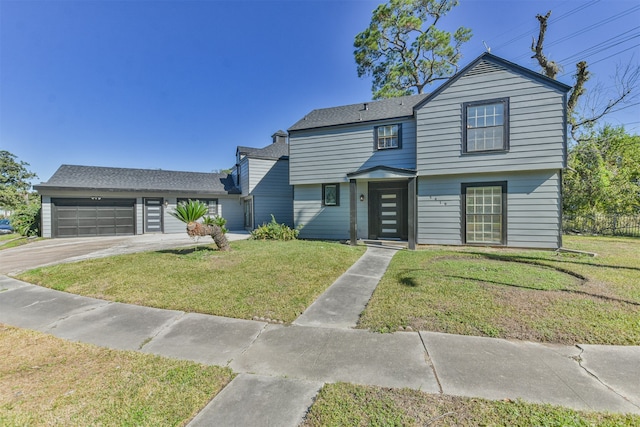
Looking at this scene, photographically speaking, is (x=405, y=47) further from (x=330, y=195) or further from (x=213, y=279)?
(x=213, y=279)

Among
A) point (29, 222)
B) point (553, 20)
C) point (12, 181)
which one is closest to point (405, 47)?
point (553, 20)

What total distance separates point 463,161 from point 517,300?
246 inches

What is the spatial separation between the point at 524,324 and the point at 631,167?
24178 mm

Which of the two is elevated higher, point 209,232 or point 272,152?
point 272,152

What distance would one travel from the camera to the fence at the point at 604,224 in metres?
13.1

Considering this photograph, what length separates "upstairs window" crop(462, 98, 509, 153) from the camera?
8.59 m

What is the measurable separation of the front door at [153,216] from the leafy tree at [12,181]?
22854 mm

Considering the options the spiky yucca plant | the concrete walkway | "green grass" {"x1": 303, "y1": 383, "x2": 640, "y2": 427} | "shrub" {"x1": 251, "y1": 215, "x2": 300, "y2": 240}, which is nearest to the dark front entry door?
"shrub" {"x1": 251, "y1": 215, "x2": 300, "y2": 240}

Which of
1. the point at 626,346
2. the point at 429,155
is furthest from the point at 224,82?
the point at 626,346

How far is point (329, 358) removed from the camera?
8.68 ft

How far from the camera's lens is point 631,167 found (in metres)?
17.7

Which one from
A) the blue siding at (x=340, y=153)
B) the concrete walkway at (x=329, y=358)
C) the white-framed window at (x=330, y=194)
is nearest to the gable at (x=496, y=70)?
the blue siding at (x=340, y=153)

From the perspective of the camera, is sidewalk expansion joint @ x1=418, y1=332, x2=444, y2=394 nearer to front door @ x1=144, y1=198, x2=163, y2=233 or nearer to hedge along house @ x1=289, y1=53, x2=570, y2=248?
hedge along house @ x1=289, y1=53, x2=570, y2=248

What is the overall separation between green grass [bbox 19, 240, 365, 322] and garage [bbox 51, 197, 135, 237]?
9.78 meters
